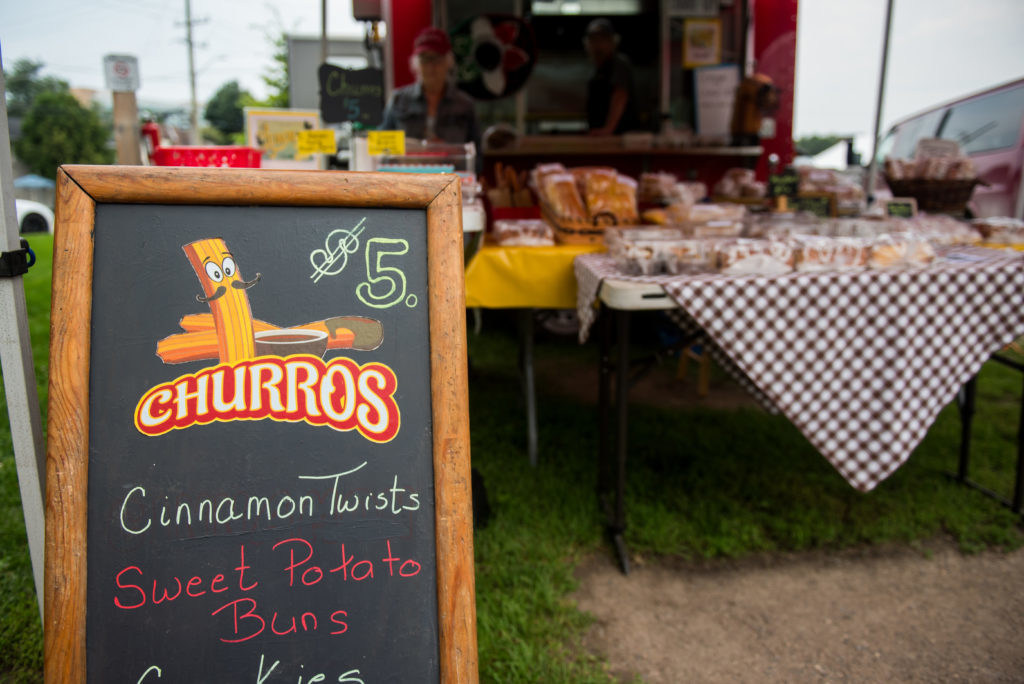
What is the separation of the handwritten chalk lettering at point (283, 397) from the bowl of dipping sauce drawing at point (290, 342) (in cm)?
1

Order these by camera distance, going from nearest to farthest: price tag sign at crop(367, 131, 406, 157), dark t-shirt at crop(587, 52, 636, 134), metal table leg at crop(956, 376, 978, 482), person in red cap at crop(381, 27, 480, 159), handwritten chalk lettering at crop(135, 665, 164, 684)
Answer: handwritten chalk lettering at crop(135, 665, 164, 684) → price tag sign at crop(367, 131, 406, 157) → metal table leg at crop(956, 376, 978, 482) → person in red cap at crop(381, 27, 480, 159) → dark t-shirt at crop(587, 52, 636, 134)

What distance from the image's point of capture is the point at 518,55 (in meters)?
5.84

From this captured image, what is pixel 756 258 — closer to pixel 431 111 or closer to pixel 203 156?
pixel 203 156

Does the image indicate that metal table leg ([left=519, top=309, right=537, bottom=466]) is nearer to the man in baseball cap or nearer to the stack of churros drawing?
the stack of churros drawing

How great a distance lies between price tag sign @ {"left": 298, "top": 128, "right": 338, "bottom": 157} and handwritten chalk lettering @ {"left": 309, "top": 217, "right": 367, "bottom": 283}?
4.51ft

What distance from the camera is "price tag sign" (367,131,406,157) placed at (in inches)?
81.5

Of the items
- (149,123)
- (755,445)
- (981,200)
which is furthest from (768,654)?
(981,200)

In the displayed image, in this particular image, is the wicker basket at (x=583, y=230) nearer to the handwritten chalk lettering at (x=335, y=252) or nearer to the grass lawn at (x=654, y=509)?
the grass lawn at (x=654, y=509)

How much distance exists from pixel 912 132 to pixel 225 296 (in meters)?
7.40

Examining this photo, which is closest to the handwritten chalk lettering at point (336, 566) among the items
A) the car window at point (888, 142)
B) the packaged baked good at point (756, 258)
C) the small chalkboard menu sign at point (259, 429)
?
the small chalkboard menu sign at point (259, 429)

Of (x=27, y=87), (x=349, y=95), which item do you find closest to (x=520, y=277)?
(x=349, y=95)

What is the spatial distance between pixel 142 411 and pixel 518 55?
5.59m

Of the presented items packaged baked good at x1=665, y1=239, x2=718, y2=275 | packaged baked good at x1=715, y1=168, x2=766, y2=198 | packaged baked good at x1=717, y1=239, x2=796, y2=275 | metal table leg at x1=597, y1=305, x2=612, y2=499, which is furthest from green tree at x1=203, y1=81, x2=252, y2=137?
packaged baked good at x1=717, y1=239, x2=796, y2=275

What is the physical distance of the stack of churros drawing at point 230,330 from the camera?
99cm
